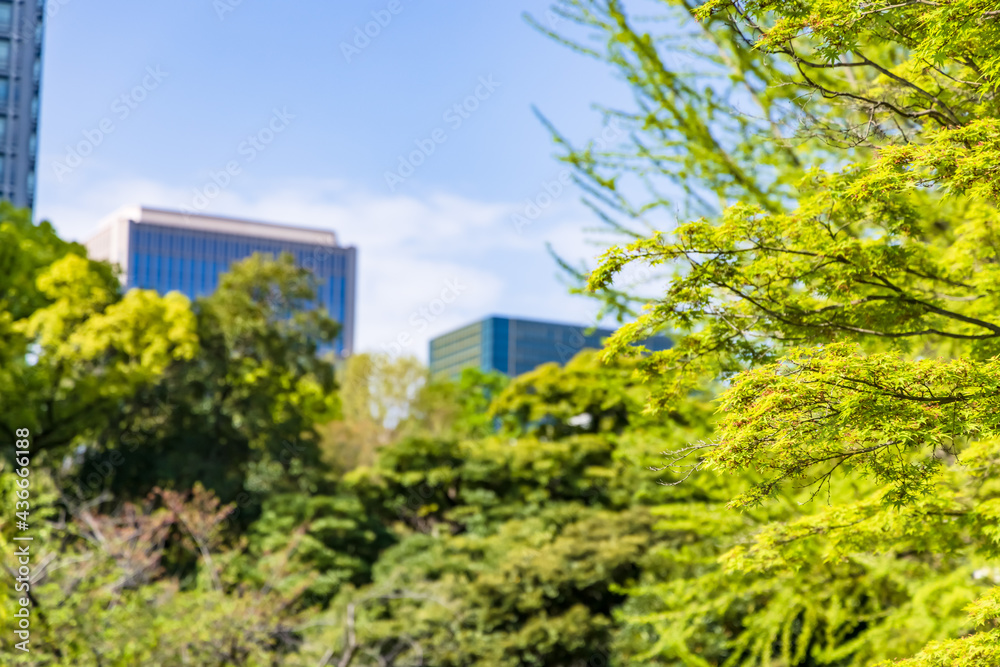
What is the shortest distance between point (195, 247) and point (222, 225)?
513 cm

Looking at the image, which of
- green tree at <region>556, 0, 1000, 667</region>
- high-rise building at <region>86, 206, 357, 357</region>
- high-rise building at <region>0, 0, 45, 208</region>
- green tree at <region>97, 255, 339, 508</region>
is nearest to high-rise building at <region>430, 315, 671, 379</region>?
high-rise building at <region>86, 206, 357, 357</region>

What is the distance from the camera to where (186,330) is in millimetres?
16641

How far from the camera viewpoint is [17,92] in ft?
111

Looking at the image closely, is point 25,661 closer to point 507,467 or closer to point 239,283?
point 507,467

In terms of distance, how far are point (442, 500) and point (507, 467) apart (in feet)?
5.14

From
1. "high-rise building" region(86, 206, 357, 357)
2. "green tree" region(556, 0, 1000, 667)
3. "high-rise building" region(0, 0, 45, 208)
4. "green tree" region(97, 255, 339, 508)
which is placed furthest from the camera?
"high-rise building" region(86, 206, 357, 357)

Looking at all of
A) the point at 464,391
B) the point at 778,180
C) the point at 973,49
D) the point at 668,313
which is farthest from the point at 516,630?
the point at 464,391

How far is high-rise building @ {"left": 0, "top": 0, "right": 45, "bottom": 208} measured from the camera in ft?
110

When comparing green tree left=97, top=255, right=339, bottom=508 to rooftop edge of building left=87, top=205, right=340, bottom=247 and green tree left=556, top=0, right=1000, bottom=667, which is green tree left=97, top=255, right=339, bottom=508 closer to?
green tree left=556, top=0, right=1000, bottom=667

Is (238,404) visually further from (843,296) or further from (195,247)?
(195,247)

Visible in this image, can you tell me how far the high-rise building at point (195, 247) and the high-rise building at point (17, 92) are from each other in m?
46.3

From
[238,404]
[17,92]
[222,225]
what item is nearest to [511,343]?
[222,225]

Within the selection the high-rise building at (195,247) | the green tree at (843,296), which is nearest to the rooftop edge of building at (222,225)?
the high-rise building at (195,247)

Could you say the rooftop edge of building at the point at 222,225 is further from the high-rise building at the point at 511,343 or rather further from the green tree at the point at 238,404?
the green tree at the point at 238,404
